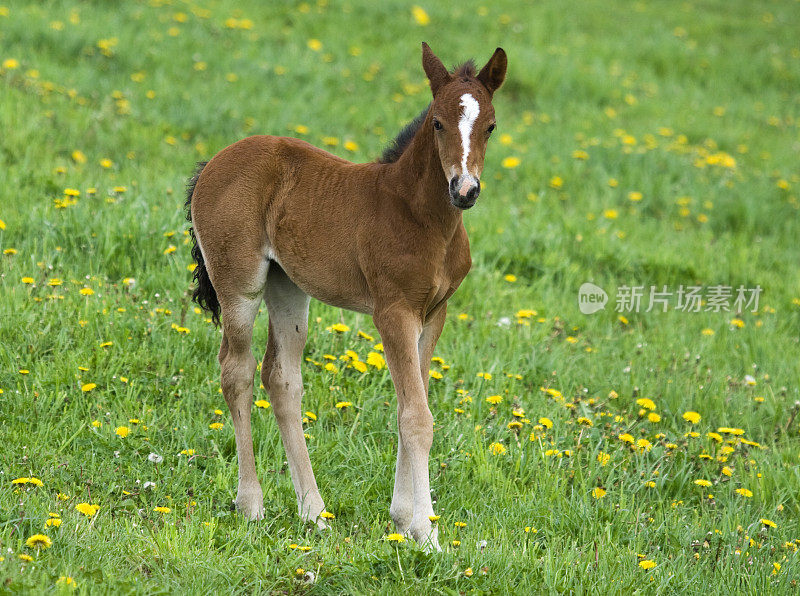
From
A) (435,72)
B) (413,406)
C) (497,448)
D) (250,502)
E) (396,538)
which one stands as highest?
(435,72)

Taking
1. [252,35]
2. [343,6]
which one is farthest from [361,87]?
[343,6]

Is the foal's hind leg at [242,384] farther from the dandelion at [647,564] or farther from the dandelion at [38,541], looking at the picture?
the dandelion at [647,564]

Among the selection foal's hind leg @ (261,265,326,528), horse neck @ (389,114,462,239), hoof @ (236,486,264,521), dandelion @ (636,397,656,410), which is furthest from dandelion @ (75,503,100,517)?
dandelion @ (636,397,656,410)

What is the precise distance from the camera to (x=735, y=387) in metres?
6.00

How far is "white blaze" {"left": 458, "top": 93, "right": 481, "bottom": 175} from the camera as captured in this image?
3.46 meters

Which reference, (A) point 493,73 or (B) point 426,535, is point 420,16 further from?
(B) point 426,535

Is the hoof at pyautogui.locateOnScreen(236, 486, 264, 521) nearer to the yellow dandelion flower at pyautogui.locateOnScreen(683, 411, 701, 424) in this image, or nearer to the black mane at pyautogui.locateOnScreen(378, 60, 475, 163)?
the black mane at pyautogui.locateOnScreen(378, 60, 475, 163)

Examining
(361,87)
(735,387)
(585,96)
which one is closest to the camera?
(735,387)

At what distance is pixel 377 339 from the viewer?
590 cm

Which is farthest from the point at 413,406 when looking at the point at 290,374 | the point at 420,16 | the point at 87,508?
the point at 420,16

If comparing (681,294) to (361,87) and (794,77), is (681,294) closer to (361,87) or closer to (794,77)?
(361,87)

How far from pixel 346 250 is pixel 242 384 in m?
0.90

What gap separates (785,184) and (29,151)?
25.6ft

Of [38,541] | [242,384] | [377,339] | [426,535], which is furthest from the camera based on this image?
[377,339]
